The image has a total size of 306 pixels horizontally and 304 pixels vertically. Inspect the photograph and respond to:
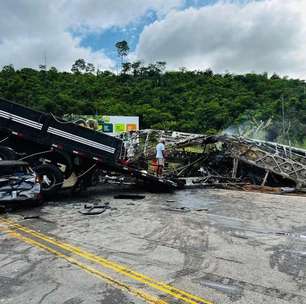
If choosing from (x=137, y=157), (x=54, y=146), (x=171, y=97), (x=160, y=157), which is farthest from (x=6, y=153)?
(x=171, y=97)

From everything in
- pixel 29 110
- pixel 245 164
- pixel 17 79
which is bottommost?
pixel 245 164

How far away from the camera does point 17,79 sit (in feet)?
159

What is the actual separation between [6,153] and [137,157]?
710 centimetres

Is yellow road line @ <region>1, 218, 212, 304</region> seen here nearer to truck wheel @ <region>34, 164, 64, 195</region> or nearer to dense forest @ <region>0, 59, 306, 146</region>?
truck wheel @ <region>34, 164, 64, 195</region>

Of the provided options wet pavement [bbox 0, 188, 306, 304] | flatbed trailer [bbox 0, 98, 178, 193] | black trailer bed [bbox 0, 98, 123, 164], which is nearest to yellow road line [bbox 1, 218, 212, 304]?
wet pavement [bbox 0, 188, 306, 304]

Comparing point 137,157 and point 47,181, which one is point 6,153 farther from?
point 137,157

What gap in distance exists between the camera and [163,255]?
241 inches

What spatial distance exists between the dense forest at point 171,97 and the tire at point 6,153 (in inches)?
1044

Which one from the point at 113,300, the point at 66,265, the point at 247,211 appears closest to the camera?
the point at 113,300

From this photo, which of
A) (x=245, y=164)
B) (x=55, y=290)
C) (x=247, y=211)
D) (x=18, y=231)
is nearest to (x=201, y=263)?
(x=55, y=290)

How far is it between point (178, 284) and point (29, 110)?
8358 millimetres

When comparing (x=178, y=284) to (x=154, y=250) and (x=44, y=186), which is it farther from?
(x=44, y=186)

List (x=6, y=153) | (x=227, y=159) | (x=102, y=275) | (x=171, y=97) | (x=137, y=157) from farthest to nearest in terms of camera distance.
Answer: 1. (x=171, y=97)
2. (x=227, y=159)
3. (x=137, y=157)
4. (x=6, y=153)
5. (x=102, y=275)

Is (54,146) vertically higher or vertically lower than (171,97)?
lower
